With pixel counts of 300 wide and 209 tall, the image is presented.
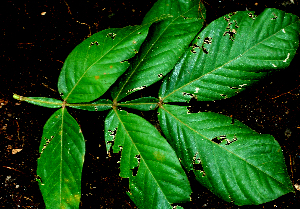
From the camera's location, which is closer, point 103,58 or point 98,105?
point 103,58

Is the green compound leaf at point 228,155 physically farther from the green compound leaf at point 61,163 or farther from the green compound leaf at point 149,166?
the green compound leaf at point 61,163

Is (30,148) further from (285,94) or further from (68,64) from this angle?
(285,94)

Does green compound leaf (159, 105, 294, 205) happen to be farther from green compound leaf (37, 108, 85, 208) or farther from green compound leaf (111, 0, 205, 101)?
green compound leaf (37, 108, 85, 208)

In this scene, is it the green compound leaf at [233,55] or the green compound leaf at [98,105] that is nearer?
the green compound leaf at [233,55]

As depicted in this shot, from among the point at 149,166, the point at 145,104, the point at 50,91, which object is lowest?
the point at 149,166

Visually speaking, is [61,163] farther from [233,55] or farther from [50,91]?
[233,55]

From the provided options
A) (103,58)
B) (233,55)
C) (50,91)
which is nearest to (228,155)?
(233,55)

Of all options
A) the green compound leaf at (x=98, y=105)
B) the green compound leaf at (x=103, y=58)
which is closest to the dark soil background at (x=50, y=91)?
the green compound leaf at (x=98, y=105)
